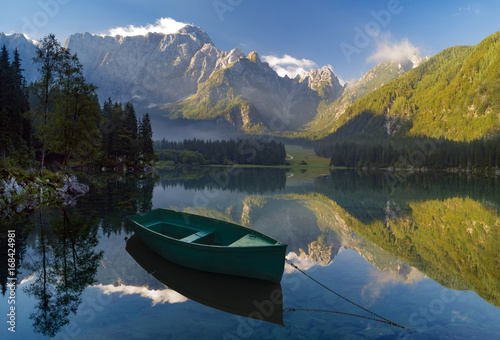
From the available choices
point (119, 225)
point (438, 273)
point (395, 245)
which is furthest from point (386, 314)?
point (119, 225)

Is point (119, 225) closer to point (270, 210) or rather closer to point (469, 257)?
point (270, 210)

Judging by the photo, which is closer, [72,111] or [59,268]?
[59,268]

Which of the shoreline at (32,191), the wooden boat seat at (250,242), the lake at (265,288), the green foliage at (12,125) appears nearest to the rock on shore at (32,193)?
the shoreline at (32,191)

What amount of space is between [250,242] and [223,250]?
204 cm

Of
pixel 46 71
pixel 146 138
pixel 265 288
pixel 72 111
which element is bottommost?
pixel 265 288

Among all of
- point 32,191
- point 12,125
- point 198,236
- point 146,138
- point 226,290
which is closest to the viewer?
point 226,290

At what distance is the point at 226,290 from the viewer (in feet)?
43.9

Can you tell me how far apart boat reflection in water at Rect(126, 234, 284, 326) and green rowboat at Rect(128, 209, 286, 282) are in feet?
1.31

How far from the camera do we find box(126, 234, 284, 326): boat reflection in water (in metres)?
11.8

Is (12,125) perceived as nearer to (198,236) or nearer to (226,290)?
(198,236)

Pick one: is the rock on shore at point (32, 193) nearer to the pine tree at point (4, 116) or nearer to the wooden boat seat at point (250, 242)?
the pine tree at point (4, 116)

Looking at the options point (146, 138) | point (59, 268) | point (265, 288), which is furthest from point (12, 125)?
point (265, 288)

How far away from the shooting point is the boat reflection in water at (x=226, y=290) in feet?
38.8

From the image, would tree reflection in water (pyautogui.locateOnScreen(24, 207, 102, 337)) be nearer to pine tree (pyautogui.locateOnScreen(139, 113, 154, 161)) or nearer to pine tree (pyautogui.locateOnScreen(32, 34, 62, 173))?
pine tree (pyautogui.locateOnScreen(32, 34, 62, 173))
